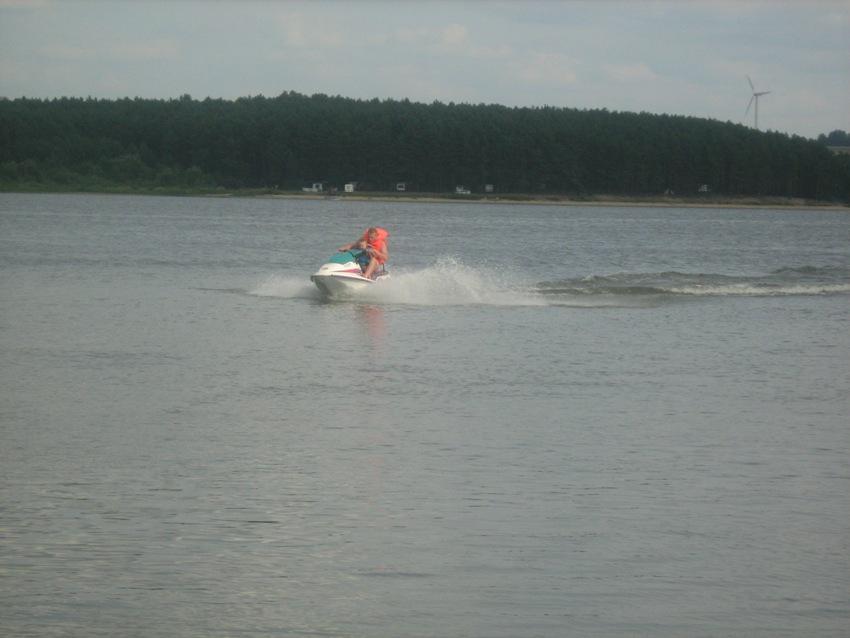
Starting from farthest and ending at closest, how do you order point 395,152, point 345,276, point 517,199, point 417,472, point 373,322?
point 517,199 → point 395,152 → point 345,276 → point 373,322 → point 417,472

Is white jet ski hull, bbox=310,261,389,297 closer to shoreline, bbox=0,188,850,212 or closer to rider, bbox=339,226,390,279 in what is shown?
rider, bbox=339,226,390,279

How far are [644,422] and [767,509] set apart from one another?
3393mm

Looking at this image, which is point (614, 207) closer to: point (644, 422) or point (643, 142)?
point (643, 142)

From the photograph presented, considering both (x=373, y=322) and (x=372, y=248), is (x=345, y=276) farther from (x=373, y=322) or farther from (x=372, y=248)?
(x=373, y=322)

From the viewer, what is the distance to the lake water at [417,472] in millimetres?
7273

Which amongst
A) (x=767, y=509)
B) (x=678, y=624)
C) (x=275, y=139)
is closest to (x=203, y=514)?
(x=678, y=624)

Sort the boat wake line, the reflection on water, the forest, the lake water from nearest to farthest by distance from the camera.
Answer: the lake water, the reflection on water, the boat wake line, the forest

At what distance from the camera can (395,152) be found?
473 feet

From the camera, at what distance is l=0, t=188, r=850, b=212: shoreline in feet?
449

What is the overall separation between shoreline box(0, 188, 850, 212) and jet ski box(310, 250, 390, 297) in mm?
109533

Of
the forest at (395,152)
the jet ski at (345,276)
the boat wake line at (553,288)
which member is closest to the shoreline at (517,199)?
the forest at (395,152)

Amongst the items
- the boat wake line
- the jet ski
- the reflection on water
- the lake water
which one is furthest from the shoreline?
the lake water

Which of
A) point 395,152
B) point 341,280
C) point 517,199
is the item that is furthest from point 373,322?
point 517,199

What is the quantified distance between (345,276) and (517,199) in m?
126
